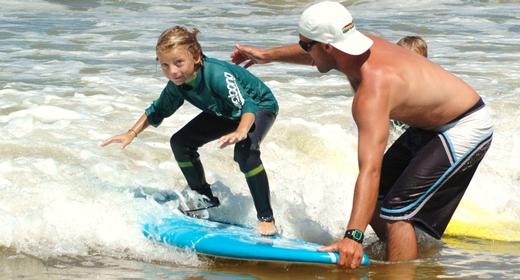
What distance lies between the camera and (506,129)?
8.10m

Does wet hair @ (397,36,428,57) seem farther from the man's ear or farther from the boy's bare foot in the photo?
the man's ear

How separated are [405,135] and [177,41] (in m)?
1.28

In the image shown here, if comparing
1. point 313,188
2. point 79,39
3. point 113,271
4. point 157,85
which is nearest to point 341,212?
point 313,188

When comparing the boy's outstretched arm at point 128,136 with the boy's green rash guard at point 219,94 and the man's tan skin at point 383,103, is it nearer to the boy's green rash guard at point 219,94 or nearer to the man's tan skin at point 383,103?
the boy's green rash guard at point 219,94

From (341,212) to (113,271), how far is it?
1796 millimetres

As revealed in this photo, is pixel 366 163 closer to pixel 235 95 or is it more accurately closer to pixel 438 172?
pixel 438 172

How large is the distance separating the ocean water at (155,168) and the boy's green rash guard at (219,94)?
0.65 m

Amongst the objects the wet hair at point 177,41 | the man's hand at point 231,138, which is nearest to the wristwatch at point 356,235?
the man's hand at point 231,138

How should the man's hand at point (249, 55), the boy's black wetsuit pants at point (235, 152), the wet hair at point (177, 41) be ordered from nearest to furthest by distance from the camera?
the wet hair at point (177, 41) < the boy's black wetsuit pants at point (235, 152) < the man's hand at point (249, 55)

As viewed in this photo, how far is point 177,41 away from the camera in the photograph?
4992 mm

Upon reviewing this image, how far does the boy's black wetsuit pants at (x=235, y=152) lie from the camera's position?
5.20 metres

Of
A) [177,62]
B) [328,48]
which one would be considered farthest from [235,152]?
[328,48]

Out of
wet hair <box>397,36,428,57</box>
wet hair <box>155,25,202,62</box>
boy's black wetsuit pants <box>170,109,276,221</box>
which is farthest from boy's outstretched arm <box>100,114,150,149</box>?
wet hair <box>397,36,428,57</box>

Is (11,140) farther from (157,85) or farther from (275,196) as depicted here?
(157,85)
